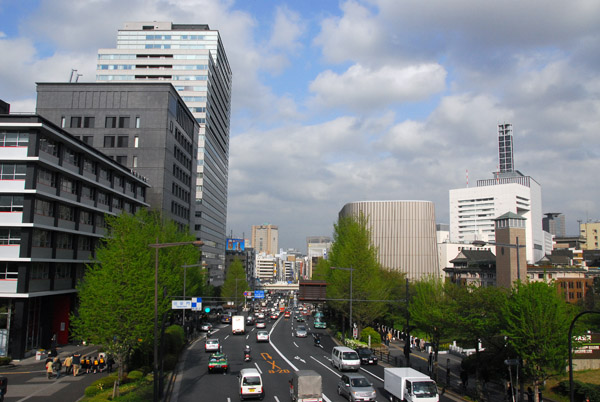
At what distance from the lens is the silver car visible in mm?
26203

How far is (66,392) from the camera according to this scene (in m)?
30.4

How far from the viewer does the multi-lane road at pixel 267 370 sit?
29.9m

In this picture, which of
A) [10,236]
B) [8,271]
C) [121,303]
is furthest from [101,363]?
[10,236]

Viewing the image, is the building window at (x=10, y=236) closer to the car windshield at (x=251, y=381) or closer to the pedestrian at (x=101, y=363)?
the pedestrian at (x=101, y=363)

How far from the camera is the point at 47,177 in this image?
153 ft

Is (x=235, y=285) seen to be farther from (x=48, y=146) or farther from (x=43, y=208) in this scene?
(x=48, y=146)

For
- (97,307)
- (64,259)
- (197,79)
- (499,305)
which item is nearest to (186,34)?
(197,79)

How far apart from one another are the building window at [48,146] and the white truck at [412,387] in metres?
38.9

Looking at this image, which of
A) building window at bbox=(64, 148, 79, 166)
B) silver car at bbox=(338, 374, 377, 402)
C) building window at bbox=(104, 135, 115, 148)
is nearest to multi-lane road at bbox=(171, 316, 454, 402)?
silver car at bbox=(338, 374, 377, 402)

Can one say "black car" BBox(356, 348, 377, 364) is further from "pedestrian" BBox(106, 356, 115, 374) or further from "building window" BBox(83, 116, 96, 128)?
"building window" BBox(83, 116, 96, 128)

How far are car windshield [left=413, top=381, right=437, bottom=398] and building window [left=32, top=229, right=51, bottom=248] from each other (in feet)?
123

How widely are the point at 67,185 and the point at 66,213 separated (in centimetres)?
308

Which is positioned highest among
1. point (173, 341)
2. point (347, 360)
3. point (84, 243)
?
point (84, 243)

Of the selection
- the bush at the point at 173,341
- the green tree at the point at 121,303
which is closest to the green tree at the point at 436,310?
the green tree at the point at 121,303
